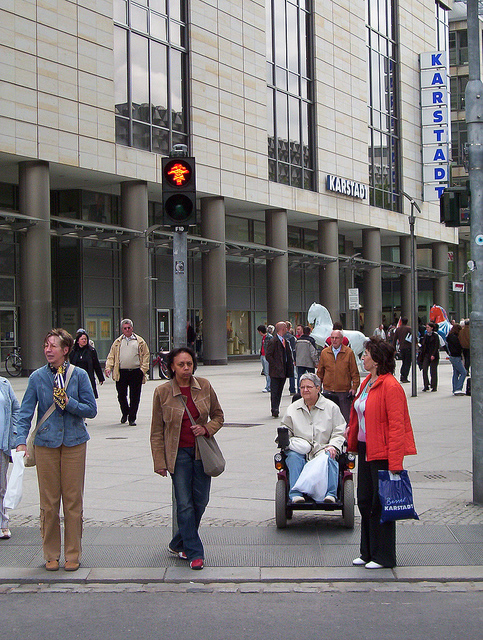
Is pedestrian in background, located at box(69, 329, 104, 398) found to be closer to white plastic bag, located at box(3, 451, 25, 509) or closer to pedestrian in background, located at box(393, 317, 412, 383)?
white plastic bag, located at box(3, 451, 25, 509)

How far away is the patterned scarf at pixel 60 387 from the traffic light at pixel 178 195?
1.60 meters

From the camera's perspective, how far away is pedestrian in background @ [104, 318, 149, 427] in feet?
51.6

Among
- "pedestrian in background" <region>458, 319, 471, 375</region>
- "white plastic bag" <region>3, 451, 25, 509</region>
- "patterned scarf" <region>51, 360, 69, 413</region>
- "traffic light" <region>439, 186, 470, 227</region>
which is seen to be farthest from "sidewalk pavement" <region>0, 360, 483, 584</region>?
"pedestrian in background" <region>458, 319, 471, 375</region>

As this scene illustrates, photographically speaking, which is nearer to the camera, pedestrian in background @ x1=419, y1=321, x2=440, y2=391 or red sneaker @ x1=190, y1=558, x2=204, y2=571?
red sneaker @ x1=190, y1=558, x2=204, y2=571

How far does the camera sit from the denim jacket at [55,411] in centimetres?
664

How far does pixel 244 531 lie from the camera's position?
7.66 meters

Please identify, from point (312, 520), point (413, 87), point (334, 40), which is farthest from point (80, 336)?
point (413, 87)

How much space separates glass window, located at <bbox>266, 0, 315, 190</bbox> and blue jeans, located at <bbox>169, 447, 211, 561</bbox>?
3524cm

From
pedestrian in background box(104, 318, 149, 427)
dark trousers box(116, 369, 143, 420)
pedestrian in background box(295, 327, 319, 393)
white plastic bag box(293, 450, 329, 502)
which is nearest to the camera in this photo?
white plastic bag box(293, 450, 329, 502)

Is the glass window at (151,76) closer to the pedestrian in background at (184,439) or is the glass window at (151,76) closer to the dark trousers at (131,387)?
the dark trousers at (131,387)

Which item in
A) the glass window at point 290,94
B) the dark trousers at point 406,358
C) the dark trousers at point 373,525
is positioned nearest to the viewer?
the dark trousers at point 373,525

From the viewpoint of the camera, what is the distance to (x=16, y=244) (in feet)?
113

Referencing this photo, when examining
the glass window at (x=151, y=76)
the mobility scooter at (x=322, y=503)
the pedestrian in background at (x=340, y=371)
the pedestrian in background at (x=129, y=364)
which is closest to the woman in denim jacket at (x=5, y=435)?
the mobility scooter at (x=322, y=503)

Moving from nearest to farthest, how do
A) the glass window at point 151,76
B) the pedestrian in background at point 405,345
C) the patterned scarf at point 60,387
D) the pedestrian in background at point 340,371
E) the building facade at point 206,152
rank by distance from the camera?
the patterned scarf at point 60,387 → the pedestrian in background at point 340,371 → the pedestrian in background at point 405,345 → the building facade at point 206,152 → the glass window at point 151,76
